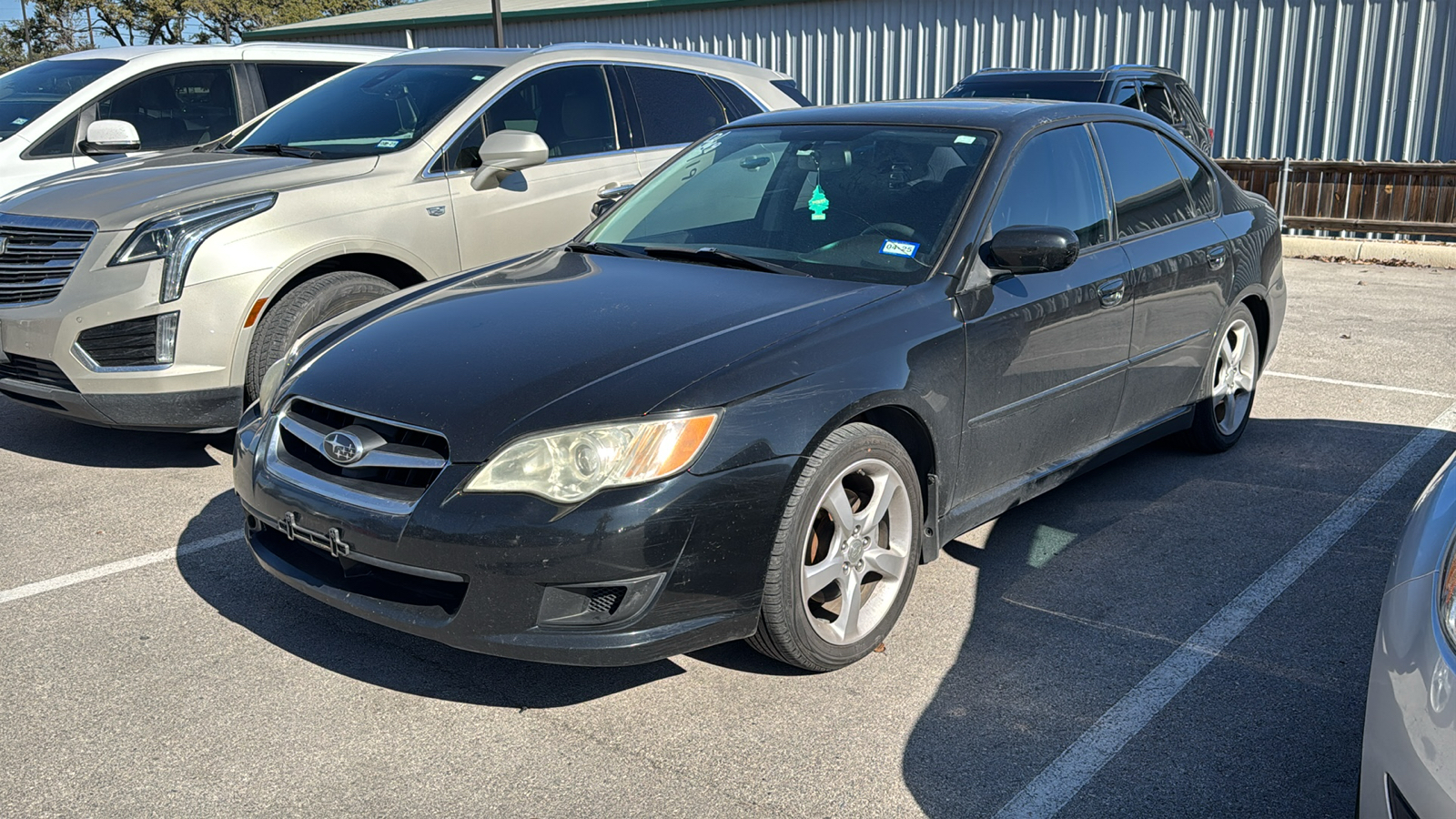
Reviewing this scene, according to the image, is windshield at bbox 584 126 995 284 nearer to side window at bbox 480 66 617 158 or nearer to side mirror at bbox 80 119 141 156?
side window at bbox 480 66 617 158

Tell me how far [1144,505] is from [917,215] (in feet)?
5.72

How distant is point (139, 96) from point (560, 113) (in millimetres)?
3127

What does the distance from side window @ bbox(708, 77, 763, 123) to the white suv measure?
300 centimetres

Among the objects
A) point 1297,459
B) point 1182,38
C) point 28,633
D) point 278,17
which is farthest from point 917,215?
point 278,17

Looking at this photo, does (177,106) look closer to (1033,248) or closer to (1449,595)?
(1033,248)

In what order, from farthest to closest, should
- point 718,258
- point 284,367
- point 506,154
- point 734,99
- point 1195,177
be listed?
1. point 734,99
2. point 506,154
3. point 1195,177
4. point 718,258
5. point 284,367

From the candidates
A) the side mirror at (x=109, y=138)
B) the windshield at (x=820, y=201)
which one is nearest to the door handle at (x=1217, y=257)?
the windshield at (x=820, y=201)

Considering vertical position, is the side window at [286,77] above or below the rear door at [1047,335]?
above

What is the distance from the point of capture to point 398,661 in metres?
3.48

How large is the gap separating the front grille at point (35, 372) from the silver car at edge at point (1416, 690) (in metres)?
4.78

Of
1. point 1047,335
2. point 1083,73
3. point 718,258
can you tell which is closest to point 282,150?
point 718,258

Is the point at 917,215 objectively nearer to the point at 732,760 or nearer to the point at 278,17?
the point at 732,760

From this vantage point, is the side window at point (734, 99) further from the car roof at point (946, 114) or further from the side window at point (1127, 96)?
the side window at point (1127, 96)

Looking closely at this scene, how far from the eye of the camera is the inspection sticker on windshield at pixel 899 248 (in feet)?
12.5
